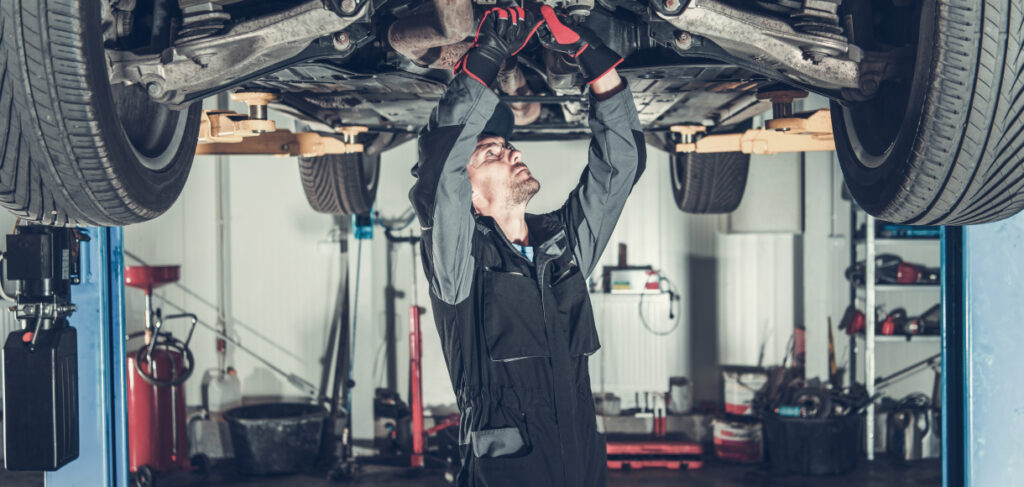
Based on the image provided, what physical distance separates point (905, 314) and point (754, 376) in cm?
119

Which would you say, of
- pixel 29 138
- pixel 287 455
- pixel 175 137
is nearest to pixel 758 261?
pixel 287 455

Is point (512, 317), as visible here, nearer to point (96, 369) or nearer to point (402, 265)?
point (96, 369)

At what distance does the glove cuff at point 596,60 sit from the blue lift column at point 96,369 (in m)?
1.89

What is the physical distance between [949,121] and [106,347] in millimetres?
2607

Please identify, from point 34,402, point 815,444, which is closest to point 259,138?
point 34,402

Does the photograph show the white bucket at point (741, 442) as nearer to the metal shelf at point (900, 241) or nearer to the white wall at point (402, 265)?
the white wall at point (402, 265)

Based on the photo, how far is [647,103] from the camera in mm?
2510

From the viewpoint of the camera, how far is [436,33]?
1.57 m

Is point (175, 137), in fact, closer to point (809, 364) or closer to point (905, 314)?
point (809, 364)

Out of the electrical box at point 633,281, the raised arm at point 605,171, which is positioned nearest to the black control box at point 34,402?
the raised arm at point 605,171

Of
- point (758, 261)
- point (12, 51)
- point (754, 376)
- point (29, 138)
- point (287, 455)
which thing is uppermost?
point (12, 51)

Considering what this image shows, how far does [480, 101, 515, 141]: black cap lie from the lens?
2096 mm

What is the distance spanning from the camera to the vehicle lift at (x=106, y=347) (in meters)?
2.35

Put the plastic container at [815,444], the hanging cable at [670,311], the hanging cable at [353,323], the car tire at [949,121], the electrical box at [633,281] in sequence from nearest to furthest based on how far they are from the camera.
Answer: the car tire at [949,121] < the plastic container at [815,444] < the hanging cable at [353,323] < the electrical box at [633,281] < the hanging cable at [670,311]
